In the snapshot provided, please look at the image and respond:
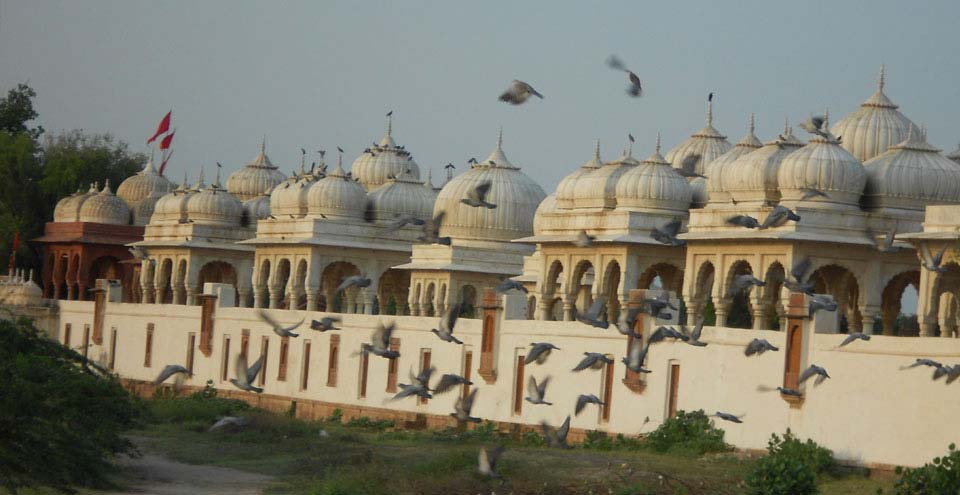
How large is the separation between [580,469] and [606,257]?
17.6 meters

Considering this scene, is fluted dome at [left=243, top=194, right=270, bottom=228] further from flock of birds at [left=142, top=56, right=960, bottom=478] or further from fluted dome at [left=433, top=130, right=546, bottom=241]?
flock of birds at [left=142, top=56, right=960, bottom=478]

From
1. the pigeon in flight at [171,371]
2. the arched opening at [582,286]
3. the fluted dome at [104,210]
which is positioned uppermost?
the fluted dome at [104,210]

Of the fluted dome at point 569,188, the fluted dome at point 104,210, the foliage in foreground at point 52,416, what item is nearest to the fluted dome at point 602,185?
the fluted dome at point 569,188

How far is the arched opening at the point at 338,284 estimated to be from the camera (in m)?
58.6

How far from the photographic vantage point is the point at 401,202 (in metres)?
59.4

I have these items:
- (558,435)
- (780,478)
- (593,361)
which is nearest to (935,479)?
(780,478)

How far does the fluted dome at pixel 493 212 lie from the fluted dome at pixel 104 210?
796 inches

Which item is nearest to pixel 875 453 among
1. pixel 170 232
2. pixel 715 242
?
pixel 715 242

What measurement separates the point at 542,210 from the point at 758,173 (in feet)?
30.0

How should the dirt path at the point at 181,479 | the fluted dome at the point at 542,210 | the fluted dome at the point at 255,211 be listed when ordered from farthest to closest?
the fluted dome at the point at 255,211 < the fluted dome at the point at 542,210 < the dirt path at the point at 181,479

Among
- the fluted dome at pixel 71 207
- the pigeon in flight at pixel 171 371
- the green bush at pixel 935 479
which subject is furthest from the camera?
the fluted dome at pixel 71 207

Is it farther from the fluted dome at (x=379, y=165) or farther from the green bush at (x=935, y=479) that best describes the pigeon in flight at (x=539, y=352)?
the fluted dome at (x=379, y=165)

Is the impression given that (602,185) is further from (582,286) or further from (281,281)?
(281,281)

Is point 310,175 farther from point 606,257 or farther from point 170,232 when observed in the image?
point 606,257
